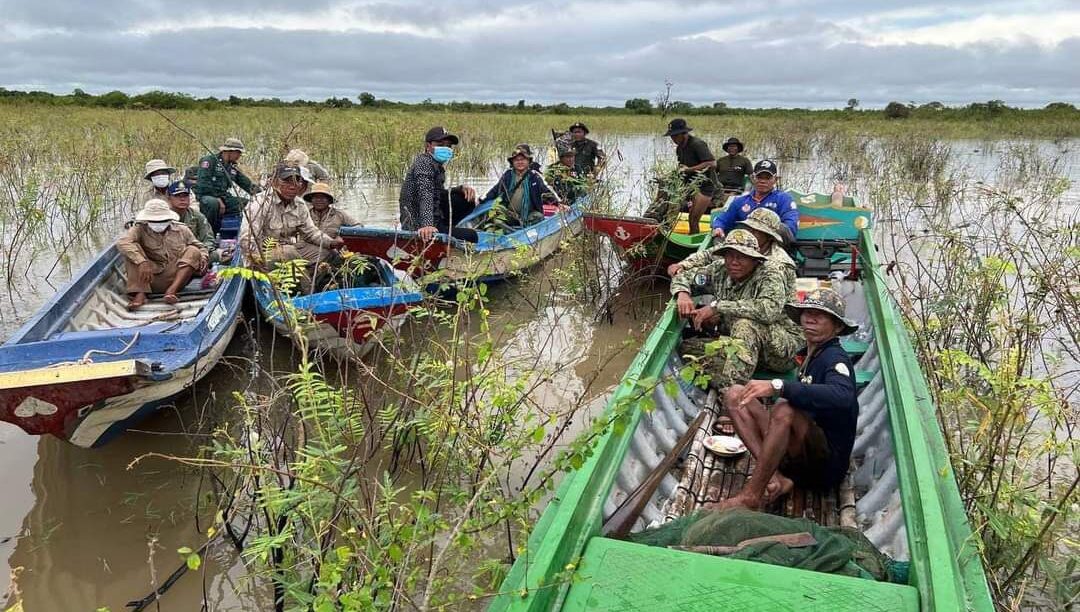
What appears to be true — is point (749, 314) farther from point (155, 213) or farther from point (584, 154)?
point (584, 154)

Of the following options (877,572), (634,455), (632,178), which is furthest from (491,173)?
(877,572)

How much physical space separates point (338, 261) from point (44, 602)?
359cm

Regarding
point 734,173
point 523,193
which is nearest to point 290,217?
point 523,193

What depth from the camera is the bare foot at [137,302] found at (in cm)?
579

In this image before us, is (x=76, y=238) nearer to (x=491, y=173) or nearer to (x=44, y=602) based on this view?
(x=44, y=602)

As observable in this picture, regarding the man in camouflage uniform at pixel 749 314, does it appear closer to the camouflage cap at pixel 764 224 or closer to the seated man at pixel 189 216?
the camouflage cap at pixel 764 224

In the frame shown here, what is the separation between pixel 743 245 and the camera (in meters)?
4.30

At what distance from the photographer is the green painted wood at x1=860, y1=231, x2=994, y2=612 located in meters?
2.16

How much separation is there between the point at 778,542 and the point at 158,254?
539cm

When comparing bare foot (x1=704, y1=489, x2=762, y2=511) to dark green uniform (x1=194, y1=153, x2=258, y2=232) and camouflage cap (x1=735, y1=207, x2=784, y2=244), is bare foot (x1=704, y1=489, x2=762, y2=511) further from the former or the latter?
dark green uniform (x1=194, y1=153, x2=258, y2=232)

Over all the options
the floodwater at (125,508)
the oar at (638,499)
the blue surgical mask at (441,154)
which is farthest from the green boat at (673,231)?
the oar at (638,499)

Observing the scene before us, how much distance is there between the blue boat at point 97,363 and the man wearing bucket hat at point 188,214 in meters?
1.27

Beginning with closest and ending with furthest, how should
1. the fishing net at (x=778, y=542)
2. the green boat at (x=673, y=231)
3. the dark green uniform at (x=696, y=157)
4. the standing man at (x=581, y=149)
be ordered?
the fishing net at (x=778, y=542) → the green boat at (x=673, y=231) → the dark green uniform at (x=696, y=157) → the standing man at (x=581, y=149)

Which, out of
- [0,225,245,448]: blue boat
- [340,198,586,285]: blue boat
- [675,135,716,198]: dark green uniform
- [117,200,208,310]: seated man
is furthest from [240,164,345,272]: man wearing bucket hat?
[675,135,716,198]: dark green uniform
